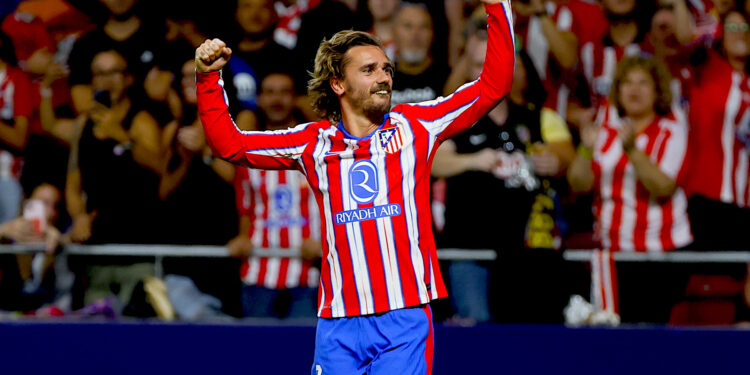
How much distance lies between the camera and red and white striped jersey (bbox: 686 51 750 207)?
6461 mm

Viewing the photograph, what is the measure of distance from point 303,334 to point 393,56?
1.91m

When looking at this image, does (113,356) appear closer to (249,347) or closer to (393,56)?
(249,347)

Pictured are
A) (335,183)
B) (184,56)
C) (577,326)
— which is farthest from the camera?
(184,56)

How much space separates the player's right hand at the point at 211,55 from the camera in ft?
13.4

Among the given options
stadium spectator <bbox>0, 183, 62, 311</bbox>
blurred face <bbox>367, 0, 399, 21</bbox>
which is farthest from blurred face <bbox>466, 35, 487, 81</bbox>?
stadium spectator <bbox>0, 183, 62, 311</bbox>

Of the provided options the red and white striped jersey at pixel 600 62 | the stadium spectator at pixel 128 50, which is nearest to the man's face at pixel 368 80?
the red and white striped jersey at pixel 600 62

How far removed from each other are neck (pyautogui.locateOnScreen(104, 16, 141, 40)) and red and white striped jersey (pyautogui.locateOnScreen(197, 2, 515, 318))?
3.26m

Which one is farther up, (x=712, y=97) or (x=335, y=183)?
(x=712, y=97)

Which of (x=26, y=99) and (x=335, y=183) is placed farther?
(x=26, y=99)

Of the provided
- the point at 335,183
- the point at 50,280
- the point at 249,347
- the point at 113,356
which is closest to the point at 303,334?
the point at 249,347

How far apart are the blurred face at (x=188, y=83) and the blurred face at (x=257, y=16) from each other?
47 cm

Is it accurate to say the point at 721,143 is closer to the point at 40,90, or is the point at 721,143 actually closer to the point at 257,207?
the point at 257,207

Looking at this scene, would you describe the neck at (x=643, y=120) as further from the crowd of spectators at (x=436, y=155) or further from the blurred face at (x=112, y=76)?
the blurred face at (x=112, y=76)

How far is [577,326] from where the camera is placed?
241 inches
